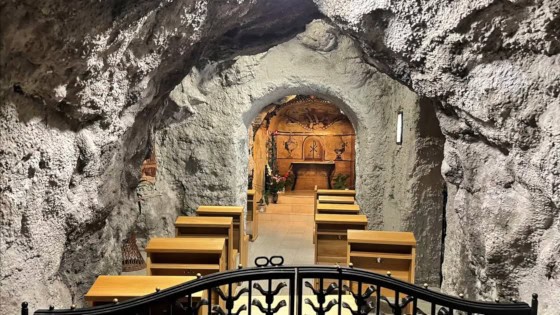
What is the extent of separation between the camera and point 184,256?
15.3 feet

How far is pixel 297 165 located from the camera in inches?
Answer: 617

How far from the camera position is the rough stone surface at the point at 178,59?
255 centimetres

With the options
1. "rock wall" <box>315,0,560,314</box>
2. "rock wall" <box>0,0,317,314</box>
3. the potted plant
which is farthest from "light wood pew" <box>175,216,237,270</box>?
the potted plant

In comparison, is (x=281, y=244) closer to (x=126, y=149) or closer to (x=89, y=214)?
(x=126, y=149)

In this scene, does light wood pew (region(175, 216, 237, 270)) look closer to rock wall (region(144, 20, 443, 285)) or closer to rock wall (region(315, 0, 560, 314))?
rock wall (region(144, 20, 443, 285))

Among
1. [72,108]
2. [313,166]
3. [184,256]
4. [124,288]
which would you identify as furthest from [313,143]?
[72,108]

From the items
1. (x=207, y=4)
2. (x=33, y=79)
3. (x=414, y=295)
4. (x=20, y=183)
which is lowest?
(x=414, y=295)

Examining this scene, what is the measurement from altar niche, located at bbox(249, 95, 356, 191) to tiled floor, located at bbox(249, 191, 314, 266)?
1.78 meters

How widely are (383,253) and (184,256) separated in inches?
83.5

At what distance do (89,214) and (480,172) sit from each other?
3.06 m

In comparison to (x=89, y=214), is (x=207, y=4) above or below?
above

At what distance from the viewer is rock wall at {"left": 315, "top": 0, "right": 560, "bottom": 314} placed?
2730 mm

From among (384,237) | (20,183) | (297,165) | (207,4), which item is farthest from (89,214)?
(297,165)

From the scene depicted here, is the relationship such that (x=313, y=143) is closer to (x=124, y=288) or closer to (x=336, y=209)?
(x=336, y=209)
